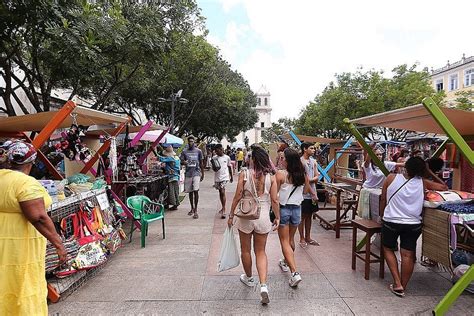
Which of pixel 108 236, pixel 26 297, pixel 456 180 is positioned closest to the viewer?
pixel 26 297

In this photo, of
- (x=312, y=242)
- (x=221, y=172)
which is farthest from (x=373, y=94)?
(x=312, y=242)

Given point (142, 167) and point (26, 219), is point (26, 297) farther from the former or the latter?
point (142, 167)

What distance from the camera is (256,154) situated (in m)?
3.71

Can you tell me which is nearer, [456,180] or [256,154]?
[256,154]

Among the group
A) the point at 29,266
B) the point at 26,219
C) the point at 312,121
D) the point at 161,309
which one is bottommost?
the point at 161,309

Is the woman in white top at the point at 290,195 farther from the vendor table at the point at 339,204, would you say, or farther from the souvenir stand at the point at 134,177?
the souvenir stand at the point at 134,177

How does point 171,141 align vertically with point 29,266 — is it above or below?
above

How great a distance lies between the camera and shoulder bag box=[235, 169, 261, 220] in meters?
3.56

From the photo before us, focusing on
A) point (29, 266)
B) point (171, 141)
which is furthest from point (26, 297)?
point (171, 141)

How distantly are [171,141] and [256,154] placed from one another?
323 inches

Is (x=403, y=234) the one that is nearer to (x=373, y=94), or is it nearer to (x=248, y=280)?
(x=248, y=280)

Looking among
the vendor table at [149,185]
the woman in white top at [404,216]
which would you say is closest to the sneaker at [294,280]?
the woman in white top at [404,216]

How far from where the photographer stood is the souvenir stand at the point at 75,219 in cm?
368

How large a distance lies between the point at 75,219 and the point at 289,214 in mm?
2687
